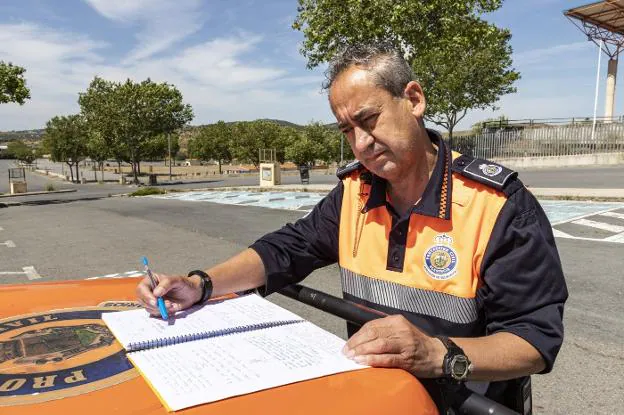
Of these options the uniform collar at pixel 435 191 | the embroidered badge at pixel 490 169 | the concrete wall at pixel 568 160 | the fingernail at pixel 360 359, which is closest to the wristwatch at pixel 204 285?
the uniform collar at pixel 435 191

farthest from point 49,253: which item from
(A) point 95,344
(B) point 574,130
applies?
(B) point 574,130

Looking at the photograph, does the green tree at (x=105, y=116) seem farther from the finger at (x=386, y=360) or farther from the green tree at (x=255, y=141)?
the finger at (x=386, y=360)

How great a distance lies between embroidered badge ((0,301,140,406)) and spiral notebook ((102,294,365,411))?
0.17 feet

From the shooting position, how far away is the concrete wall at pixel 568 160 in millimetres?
27342

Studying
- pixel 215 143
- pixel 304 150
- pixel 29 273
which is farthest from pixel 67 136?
pixel 29 273

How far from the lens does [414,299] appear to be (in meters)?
1.65

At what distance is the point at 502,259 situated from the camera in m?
1.43

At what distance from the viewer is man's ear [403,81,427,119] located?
5.43 feet

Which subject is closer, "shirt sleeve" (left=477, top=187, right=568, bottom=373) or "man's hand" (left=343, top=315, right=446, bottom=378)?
"man's hand" (left=343, top=315, right=446, bottom=378)

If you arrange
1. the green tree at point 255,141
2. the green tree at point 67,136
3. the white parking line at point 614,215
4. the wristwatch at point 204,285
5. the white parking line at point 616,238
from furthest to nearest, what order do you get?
the green tree at point 255,141
the green tree at point 67,136
the white parking line at point 614,215
the white parking line at point 616,238
the wristwatch at point 204,285

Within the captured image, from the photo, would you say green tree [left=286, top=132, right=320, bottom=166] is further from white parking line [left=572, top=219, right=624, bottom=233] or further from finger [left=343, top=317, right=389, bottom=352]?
finger [left=343, top=317, right=389, bottom=352]

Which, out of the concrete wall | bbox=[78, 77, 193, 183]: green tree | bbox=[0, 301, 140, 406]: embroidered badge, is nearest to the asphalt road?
bbox=[0, 301, 140, 406]: embroidered badge

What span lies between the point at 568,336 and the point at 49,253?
24.3ft

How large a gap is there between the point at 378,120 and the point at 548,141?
31.4m
